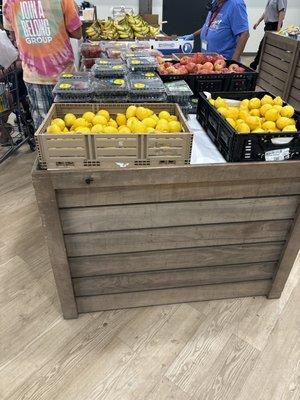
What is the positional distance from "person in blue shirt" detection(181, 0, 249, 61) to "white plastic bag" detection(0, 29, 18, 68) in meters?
1.95

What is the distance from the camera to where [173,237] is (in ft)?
5.34

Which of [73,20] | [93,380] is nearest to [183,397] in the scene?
[93,380]

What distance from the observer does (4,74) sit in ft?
9.89

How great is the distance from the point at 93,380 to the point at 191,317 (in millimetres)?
641

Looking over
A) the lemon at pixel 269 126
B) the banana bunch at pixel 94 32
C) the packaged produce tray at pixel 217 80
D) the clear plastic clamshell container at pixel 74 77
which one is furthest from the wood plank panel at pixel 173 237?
the banana bunch at pixel 94 32

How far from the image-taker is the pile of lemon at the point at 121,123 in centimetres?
134

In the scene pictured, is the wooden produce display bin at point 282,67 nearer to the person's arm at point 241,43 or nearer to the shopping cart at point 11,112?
the person's arm at point 241,43

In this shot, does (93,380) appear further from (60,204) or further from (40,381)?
(60,204)

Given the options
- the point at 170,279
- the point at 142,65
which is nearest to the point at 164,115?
the point at 142,65

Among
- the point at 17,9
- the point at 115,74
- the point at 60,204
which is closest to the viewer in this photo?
the point at 60,204

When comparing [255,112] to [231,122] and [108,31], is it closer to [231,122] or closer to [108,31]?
[231,122]

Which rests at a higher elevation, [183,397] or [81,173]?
[81,173]

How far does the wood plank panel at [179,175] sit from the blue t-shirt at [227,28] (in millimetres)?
2289

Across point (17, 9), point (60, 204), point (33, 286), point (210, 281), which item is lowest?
point (33, 286)
